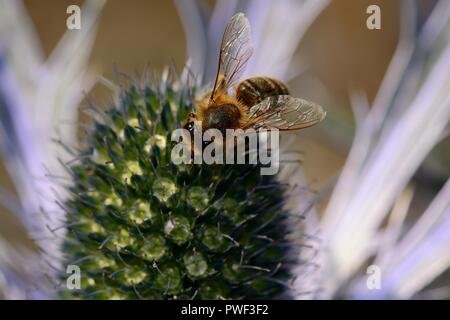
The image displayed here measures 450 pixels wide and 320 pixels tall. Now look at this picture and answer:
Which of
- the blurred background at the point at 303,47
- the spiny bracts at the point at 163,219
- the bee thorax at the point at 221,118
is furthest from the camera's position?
the blurred background at the point at 303,47

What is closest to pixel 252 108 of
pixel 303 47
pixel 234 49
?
pixel 234 49

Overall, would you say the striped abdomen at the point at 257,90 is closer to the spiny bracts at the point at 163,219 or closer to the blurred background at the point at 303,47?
the spiny bracts at the point at 163,219

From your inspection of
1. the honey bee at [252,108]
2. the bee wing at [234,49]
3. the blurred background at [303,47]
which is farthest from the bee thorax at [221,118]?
the blurred background at [303,47]

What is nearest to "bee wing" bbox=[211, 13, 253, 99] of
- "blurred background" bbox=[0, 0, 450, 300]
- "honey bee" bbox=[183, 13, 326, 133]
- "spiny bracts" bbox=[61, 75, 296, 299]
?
"honey bee" bbox=[183, 13, 326, 133]

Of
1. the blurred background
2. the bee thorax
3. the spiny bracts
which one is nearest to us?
the bee thorax

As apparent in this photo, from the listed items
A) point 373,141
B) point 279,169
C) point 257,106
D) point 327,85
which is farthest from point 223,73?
point 327,85

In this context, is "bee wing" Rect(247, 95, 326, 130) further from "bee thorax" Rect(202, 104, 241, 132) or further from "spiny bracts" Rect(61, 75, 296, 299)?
"spiny bracts" Rect(61, 75, 296, 299)

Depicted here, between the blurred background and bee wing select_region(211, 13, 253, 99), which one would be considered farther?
the blurred background

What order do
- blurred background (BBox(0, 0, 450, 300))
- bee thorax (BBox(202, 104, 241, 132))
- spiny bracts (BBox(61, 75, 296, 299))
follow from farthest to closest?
blurred background (BBox(0, 0, 450, 300)) → spiny bracts (BBox(61, 75, 296, 299)) → bee thorax (BBox(202, 104, 241, 132))
